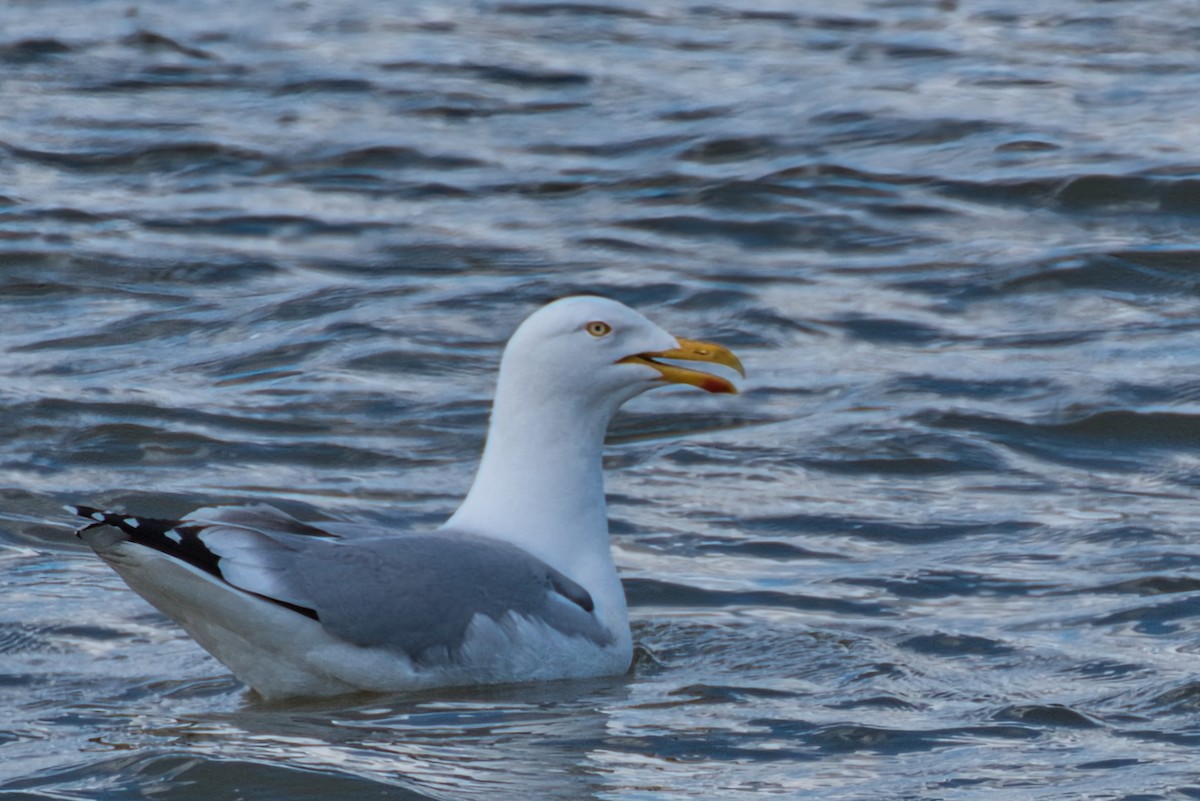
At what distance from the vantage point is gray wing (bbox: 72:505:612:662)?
5.52 meters

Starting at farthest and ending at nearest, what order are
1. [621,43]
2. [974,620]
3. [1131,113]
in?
1. [621,43]
2. [1131,113]
3. [974,620]

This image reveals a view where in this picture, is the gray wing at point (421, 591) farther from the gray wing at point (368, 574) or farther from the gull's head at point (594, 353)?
the gull's head at point (594, 353)

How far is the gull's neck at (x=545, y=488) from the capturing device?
641 cm

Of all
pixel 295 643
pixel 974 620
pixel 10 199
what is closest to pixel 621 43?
pixel 10 199

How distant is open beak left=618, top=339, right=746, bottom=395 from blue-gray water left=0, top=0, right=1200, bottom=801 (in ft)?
2.69

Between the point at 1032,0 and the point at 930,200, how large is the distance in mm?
5387

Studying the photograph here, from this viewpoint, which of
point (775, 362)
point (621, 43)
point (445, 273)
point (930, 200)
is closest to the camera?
point (775, 362)

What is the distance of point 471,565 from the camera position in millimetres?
5980

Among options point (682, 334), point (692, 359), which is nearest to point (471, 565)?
point (692, 359)

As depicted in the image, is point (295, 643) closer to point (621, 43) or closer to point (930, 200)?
point (930, 200)

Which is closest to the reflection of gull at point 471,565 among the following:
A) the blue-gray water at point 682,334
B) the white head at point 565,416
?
the white head at point 565,416

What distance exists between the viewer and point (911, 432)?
8.91 meters

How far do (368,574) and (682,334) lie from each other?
4.75 m

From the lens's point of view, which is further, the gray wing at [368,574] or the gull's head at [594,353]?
the gull's head at [594,353]
